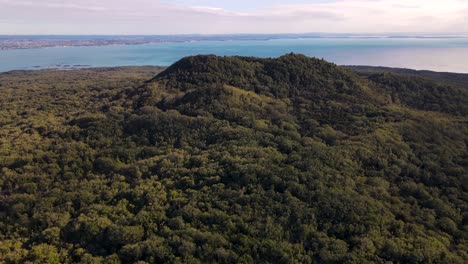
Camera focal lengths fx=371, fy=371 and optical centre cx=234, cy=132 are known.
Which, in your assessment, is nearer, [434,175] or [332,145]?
[434,175]

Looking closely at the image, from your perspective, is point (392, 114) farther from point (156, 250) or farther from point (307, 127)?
point (156, 250)

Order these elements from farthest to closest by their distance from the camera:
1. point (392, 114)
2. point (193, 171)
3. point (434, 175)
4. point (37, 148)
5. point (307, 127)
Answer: point (392, 114), point (307, 127), point (37, 148), point (434, 175), point (193, 171)

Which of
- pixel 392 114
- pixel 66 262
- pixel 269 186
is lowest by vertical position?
pixel 66 262

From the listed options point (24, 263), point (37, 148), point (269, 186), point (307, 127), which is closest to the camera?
point (24, 263)

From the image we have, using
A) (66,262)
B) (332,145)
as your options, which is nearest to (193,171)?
(66,262)

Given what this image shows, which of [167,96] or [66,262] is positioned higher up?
[167,96]

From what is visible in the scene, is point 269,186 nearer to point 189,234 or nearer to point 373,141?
point 189,234
